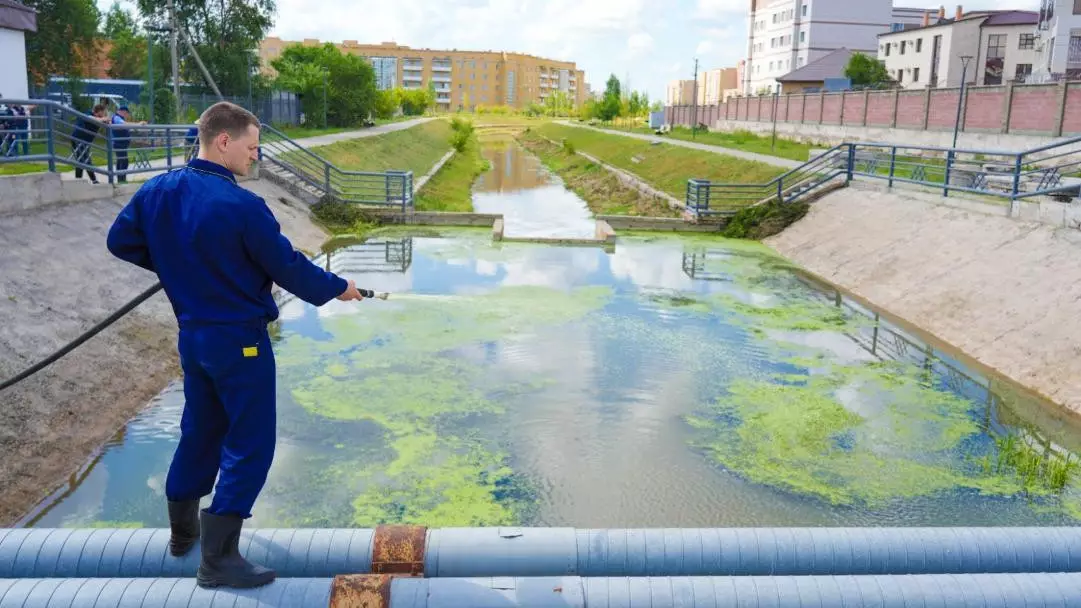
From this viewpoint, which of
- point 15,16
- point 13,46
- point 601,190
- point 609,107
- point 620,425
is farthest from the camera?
point 609,107

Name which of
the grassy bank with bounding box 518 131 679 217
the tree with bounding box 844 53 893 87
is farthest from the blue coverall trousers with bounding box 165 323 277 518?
the tree with bounding box 844 53 893 87

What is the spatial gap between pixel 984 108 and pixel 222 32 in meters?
32.1

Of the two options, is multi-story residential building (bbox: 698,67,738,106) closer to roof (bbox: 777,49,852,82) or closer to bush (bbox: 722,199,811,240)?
roof (bbox: 777,49,852,82)

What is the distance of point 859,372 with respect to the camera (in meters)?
9.45

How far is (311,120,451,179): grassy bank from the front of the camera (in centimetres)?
2988

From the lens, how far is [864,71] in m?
56.8

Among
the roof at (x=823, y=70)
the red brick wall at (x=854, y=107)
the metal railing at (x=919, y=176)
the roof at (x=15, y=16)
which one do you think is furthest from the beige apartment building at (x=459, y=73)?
the metal railing at (x=919, y=176)

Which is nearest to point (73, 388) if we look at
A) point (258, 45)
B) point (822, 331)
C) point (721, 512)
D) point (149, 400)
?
point (149, 400)

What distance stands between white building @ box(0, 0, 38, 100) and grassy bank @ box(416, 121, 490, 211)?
1167 cm

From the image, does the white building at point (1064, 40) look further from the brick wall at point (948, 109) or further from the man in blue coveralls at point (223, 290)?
the man in blue coveralls at point (223, 290)

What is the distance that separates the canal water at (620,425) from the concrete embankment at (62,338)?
10.2 inches

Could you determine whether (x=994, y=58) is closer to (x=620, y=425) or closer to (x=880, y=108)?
(x=880, y=108)

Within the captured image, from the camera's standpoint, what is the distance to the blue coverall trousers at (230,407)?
129 inches

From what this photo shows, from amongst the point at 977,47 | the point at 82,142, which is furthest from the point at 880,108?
the point at 82,142
